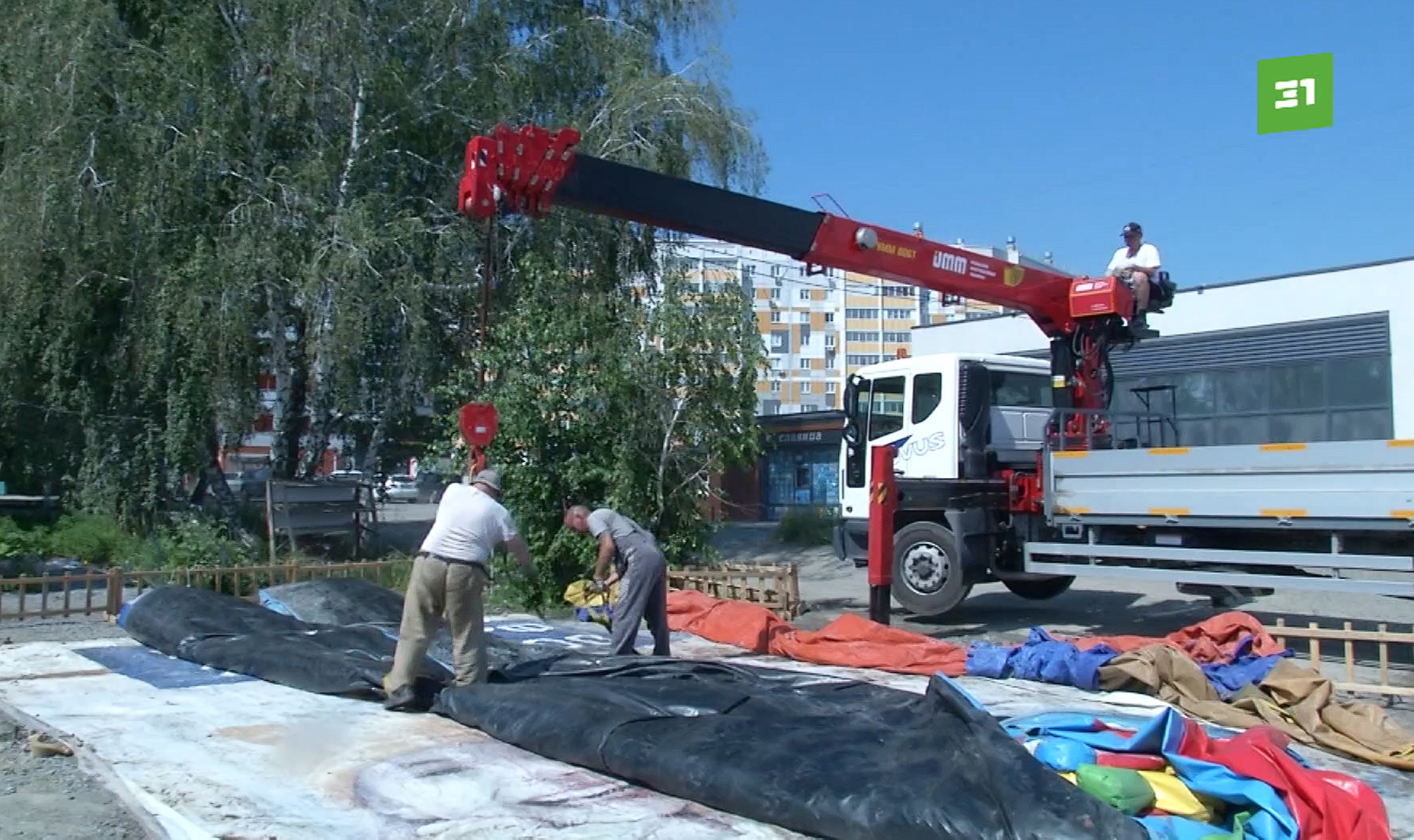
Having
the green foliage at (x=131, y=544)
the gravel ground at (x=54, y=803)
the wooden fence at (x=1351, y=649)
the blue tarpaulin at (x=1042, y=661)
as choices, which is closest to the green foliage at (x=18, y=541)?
the green foliage at (x=131, y=544)

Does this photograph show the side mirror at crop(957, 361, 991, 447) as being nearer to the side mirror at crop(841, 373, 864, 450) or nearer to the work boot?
the side mirror at crop(841, 373, 864, 450)

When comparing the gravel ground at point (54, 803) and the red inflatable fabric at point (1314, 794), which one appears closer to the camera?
the red inflatable fabric at point (1314, 794)

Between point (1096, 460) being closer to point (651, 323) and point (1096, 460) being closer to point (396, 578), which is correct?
point (651, 323)

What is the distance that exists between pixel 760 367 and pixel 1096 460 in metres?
4.68

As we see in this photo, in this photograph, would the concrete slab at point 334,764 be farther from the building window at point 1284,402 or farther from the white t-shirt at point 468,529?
the building window at point 1284,402

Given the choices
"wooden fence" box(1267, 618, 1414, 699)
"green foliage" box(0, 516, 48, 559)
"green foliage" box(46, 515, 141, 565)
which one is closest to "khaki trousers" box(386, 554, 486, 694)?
"wooden fence" box(1267, 618, 1414, 699)

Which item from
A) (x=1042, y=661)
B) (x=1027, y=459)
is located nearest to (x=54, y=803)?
(x=1042, y=661)

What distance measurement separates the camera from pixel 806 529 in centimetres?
2839

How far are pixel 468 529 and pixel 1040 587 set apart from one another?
9.11 meters

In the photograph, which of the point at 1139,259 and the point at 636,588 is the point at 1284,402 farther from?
the point at 636,588

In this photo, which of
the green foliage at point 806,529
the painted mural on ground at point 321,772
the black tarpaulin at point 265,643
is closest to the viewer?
the painted mural on ground at point 321,772

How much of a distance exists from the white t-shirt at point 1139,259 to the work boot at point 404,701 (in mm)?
8422

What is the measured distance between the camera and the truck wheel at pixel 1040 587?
14.6m

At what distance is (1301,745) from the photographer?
7523mm
